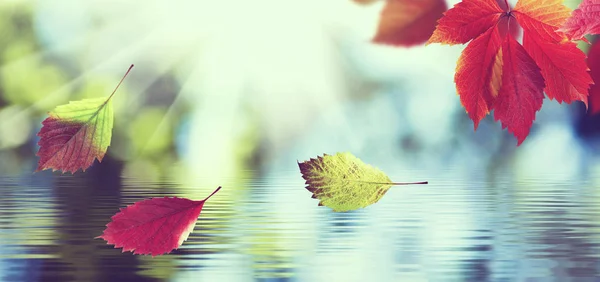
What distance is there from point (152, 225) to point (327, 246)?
0.52 metres

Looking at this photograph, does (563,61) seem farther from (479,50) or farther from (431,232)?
(431,232)

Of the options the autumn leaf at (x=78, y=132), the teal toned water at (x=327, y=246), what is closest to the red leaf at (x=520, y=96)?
the autumn leaf at (x=78, y=132)

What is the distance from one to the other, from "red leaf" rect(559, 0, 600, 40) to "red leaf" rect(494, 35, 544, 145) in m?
0.06

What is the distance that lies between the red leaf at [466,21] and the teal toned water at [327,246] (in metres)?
Result: 0.43

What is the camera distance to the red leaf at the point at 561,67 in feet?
1.43

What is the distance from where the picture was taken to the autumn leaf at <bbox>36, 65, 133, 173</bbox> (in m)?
0.53

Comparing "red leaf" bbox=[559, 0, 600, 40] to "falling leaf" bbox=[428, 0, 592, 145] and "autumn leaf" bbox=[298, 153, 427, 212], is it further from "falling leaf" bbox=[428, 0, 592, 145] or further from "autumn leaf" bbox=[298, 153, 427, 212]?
"autumn leaf" bbox=[298, 153, 427, 212]

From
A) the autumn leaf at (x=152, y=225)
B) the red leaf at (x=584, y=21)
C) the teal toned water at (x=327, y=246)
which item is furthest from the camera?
the teal toned water at (x=327, y=246)

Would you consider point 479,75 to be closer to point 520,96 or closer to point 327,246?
point 520,96

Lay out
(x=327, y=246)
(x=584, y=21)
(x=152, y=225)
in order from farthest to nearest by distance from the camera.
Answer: (x=327, y=246) → (x=152, y=225) → (x=584, y=21)

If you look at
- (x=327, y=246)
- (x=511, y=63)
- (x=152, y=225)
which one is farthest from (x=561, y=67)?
(x=327, y=246)

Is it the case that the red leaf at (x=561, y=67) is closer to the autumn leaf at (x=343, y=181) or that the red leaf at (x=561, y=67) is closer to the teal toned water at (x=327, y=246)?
the autumn leaf at (x=343, y=181)

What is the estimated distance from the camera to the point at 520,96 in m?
0.44

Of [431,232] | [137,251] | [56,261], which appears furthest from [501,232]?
[137,251]
